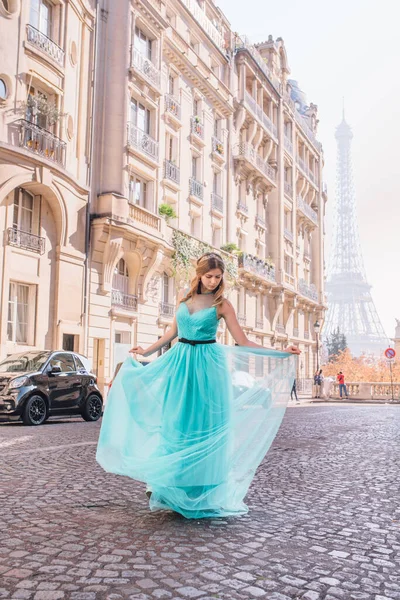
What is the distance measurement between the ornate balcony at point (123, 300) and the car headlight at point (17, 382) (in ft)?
34.4

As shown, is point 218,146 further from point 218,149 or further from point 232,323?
point 232,323

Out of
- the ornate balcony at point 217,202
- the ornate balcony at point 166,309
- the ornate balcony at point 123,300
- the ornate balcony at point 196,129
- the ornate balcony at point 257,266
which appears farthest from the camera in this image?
the ornate balcony at point 257,266

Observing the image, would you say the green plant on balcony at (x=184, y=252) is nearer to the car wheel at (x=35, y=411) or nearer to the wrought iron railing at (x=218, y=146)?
the wrought iron railing at (x=218, y=146)

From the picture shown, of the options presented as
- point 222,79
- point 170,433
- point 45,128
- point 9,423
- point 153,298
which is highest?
point 222,79

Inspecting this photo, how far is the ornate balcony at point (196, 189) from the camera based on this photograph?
96.0ft

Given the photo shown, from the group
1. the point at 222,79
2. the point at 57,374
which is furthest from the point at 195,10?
the point at 57,374

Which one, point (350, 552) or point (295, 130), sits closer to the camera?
point (350, 552)

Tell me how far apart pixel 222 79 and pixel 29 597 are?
3398 centimetres

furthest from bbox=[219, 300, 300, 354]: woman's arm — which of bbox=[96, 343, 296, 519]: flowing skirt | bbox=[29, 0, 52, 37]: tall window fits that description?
bbox=[29, 0, 52, 37]: tall window

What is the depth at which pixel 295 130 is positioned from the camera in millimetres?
46188

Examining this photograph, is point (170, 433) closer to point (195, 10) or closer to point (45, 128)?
point (45, 128)

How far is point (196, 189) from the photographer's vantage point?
97.8ft

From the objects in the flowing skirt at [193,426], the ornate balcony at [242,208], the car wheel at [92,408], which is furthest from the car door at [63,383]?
the ornate balcony at [242,208]

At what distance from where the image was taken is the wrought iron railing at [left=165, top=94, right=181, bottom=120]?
27.3 metres
